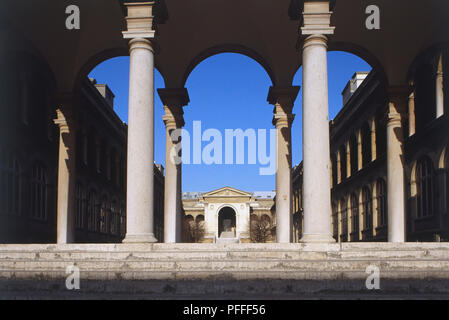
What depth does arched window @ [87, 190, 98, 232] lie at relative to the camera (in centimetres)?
3562

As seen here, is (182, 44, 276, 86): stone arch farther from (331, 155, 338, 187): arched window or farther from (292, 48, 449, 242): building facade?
(331, 155, 338, 187): arched window

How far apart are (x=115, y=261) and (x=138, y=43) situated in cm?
665

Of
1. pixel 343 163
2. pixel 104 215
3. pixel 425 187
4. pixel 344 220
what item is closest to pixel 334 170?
pixel 343 163

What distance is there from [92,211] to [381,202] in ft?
67.8

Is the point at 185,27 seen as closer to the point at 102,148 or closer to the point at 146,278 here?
the point at 146,278

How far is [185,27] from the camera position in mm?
21594

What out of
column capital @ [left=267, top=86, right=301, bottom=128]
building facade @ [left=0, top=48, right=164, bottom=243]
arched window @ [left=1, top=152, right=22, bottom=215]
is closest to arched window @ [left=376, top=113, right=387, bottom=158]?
column capital @ [left=267, top=86, right=301, bottom=128]

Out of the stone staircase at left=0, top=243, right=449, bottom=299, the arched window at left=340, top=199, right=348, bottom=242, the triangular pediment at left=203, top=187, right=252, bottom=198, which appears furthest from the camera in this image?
the triangular pediment at left=203, top=187, right=252, bottom=198

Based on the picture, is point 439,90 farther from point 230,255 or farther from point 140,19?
point 230,255

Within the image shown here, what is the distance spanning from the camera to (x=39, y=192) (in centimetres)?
2609

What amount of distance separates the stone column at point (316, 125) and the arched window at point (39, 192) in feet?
53.5

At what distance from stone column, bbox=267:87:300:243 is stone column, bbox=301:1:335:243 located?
611 centimetres
